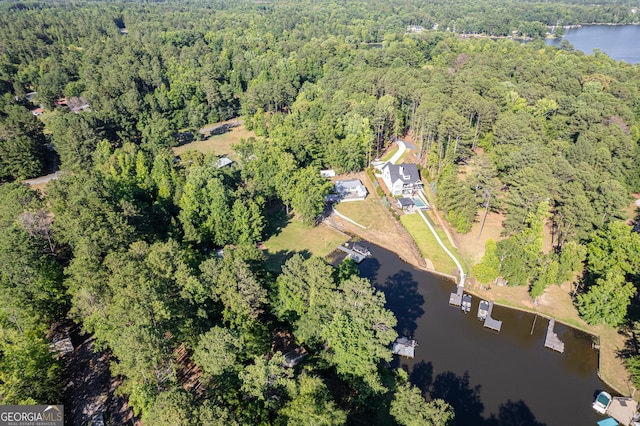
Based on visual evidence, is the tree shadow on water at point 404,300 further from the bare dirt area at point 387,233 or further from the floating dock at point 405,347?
the bare dirt area at point 387,233

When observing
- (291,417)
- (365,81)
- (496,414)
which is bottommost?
(496,414)

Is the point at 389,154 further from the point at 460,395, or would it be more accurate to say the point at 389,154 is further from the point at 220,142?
the point at 460,395

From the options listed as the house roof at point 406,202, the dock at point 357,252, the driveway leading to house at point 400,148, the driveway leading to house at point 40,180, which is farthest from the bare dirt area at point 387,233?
the driveway leading to house at point 40,180

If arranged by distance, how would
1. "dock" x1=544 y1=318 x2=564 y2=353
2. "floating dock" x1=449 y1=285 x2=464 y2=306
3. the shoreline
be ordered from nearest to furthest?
1. the shoreline
2. "dock" x1=544 y1=318 x2=564 y2=353
3. "floating dock" x1=449 y1=285 x2=464 y2=306

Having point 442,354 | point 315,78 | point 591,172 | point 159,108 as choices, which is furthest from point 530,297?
point 315,78

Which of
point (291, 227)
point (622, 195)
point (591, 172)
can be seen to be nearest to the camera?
point (622, 195)

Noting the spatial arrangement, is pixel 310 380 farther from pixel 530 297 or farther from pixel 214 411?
pixel 530 297

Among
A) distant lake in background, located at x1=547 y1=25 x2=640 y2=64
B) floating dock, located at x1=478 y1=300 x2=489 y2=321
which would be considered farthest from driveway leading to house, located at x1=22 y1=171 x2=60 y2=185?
distant lake in background, located at x1=547 y1=25 x2=640 y2=64

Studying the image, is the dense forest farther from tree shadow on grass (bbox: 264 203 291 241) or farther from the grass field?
the grass field
